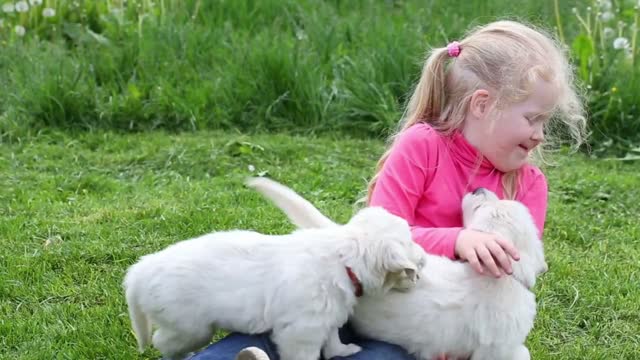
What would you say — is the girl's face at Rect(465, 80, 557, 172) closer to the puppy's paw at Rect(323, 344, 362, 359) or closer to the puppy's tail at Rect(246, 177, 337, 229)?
the puppy's tail at Rect(246, 177, 337, 229)

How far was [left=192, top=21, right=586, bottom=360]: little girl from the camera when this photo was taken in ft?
11.3

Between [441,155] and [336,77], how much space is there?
137 inches

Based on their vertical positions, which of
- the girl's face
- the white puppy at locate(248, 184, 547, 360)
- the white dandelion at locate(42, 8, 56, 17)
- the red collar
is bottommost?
the white dandelion at locate(42, 8, 56, 17)

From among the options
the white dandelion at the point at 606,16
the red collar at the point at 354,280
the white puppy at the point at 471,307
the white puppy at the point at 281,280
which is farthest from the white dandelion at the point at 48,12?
the red collar at the point at 354,280

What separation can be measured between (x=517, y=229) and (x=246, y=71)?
4014 millimetres

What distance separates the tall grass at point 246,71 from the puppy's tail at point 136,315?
3.28 m

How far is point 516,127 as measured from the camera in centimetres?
345

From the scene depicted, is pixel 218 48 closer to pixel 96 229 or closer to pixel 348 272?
pixel 96 229

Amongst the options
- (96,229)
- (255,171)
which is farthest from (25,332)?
(255,171)

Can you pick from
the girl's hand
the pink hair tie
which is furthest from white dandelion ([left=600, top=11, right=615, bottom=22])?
the girl's hand

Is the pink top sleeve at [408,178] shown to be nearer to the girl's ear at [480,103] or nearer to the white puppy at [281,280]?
the girl's ear at [480,103]

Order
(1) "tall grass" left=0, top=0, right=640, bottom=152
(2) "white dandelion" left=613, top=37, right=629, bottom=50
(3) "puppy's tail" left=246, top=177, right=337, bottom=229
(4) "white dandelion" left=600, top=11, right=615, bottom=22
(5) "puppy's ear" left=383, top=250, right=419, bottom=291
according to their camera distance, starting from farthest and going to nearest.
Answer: (4) "white dandelion" left=600, top=11, right=615, bottom=22 < (2) "white dandelion" left=613, top=37, right=629, bottom=50 < (1) "tall grass" left=0, top=0, right=640, bottom=152 < (3) "puppy's tail" left=246, top=177, right=337, bottom=229 < (5) "puppy's ear" left=383, top=250, right=419, bottom=291

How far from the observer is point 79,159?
6172 mm

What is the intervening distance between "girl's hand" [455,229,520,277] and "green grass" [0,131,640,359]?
101cm
